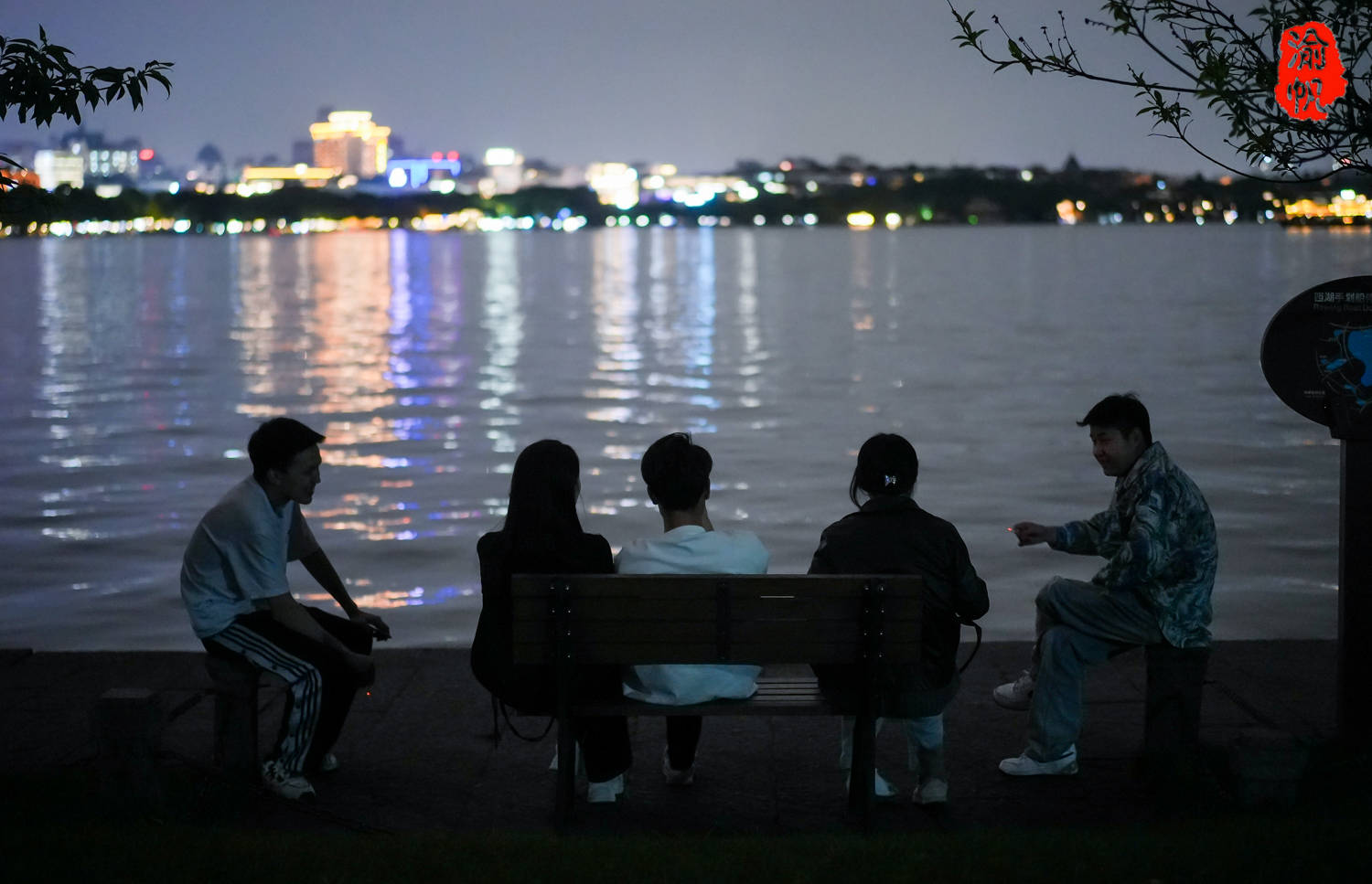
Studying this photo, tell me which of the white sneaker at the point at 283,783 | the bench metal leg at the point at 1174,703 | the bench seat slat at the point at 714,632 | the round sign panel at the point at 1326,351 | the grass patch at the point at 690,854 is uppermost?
the round sign panel at the point at 1326,351

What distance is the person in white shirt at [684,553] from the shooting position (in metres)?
5.09

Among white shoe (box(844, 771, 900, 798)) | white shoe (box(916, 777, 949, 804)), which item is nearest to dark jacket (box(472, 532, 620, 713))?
white shoe (box(844, 771, 900, 798))

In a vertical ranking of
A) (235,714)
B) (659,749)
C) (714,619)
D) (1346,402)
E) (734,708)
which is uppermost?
(1346,402)

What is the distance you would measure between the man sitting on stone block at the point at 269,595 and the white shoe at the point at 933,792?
208 centimetres

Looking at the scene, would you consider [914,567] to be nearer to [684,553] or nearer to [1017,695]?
[684,553]

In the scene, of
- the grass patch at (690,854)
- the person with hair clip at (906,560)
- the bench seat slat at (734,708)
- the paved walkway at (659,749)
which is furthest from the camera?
the paved walkway at (659,749)

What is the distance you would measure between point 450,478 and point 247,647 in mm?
10262

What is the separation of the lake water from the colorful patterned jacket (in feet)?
12.4

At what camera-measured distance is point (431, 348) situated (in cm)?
3422

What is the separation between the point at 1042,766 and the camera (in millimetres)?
5680

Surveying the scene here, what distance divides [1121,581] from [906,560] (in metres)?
0.82

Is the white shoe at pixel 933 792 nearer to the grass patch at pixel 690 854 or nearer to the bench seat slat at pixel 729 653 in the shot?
the grass patch at pixel 690 854

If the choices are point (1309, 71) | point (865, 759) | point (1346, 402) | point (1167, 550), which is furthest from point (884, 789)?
point (1309, 71)

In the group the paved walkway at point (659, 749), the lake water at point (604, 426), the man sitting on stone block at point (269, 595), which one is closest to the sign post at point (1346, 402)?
the paved walkway at point (659, 749)
